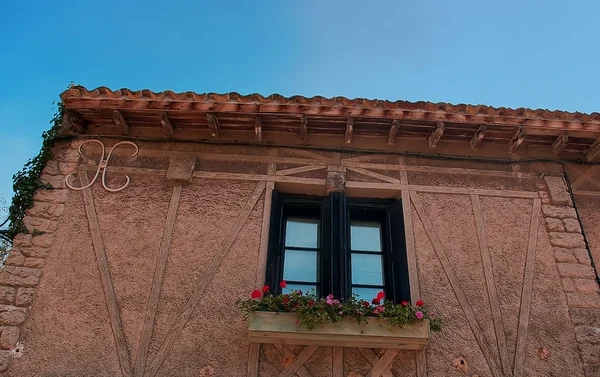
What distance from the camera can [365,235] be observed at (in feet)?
16.5

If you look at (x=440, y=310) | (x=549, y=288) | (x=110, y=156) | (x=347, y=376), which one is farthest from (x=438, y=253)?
(x=110, y=156)

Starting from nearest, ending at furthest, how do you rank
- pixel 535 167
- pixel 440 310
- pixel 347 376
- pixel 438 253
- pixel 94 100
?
pixel 347 376
pixel 440 310
pixel 438 253
pixel 94 100
pixel 535 167

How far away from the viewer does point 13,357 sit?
385cm

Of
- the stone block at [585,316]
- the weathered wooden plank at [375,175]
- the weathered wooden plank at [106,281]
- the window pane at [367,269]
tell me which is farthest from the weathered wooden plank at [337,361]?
the stone block at [585,316]

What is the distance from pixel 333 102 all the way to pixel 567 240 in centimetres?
274

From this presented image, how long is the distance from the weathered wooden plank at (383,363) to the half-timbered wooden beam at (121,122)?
3555 mm

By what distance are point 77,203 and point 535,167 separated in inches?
194

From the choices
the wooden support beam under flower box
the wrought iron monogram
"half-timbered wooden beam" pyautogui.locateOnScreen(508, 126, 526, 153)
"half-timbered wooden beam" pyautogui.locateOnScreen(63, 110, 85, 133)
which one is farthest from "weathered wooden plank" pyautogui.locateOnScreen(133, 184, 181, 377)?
"half-timbered wooden beam" pyautogui.locateOnScreen(508, 126, 526, 153)

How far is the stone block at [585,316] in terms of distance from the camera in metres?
4.24

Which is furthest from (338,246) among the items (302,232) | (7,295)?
(7,295)

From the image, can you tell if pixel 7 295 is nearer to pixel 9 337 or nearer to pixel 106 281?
pixel 9 337

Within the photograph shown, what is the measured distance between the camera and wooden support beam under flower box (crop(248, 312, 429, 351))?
3748 mm

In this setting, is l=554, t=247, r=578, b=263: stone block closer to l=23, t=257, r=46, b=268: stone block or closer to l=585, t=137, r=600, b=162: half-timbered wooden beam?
l=585, t=137, r=600, b=162: half-timbered wooden beam

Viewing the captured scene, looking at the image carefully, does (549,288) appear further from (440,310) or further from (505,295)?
(440,310)
